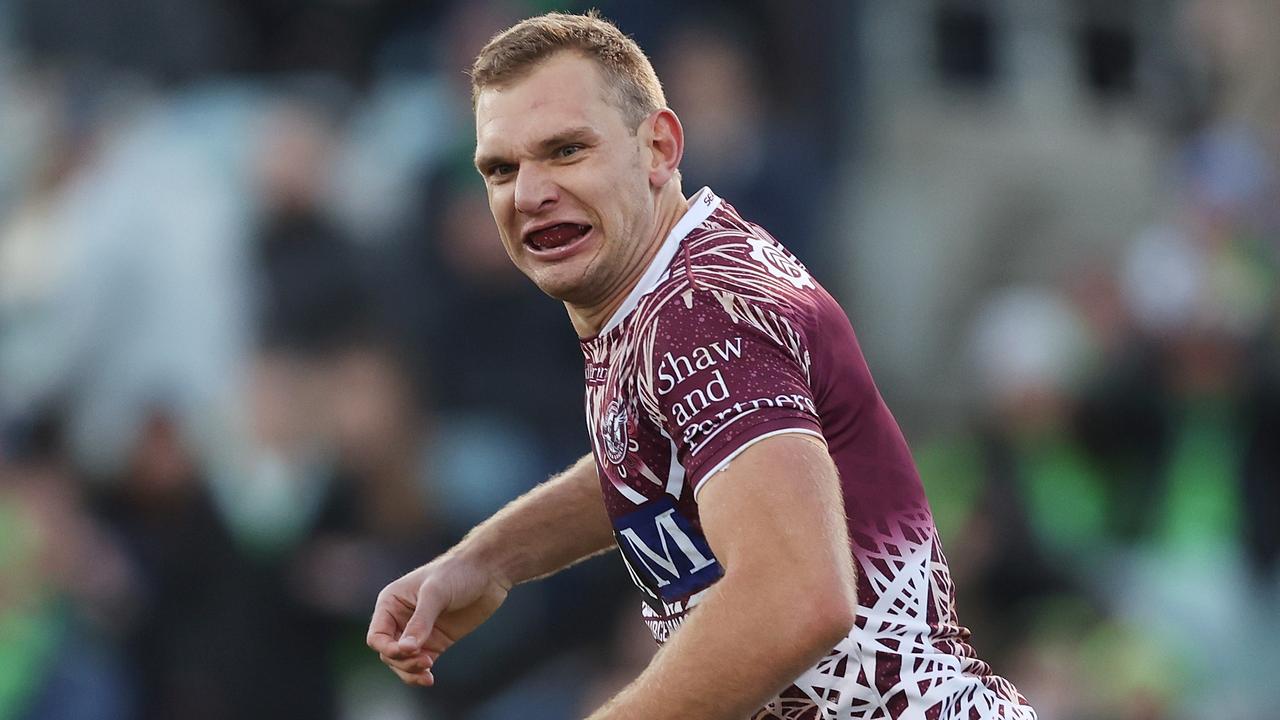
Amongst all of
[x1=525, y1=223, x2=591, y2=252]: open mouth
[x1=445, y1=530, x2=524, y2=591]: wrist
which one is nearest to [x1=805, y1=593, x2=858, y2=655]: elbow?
[x1=525, y1=223, x2=591, y2=252]: open mouth

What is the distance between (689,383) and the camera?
11.9 ft

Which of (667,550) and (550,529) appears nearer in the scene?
(667,550)

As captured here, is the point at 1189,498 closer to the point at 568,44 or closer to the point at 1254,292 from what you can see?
the point at 1254,292

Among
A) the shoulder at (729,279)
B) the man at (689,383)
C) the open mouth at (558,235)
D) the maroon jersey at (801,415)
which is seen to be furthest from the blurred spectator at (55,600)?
the shoulder at (729,279)

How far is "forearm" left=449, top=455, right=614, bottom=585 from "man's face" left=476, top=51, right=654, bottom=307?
2.84 feet

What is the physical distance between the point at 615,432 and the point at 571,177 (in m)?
0.55

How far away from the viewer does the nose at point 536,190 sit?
13.1 feet

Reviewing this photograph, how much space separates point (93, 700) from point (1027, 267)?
6276 millimetres

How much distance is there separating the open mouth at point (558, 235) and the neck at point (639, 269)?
5.4 inches

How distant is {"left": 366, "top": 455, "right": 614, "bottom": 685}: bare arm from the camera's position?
4.42 m

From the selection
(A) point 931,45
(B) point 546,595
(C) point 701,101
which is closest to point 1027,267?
(A) point 931,45

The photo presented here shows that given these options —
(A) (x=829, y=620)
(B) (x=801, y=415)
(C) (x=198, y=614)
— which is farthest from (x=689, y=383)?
(C) (x=198, y=614)

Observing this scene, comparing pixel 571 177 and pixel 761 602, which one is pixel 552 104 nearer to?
pixel 571 177

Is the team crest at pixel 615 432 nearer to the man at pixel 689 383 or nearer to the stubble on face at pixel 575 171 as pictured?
the man at pixel 689 383
